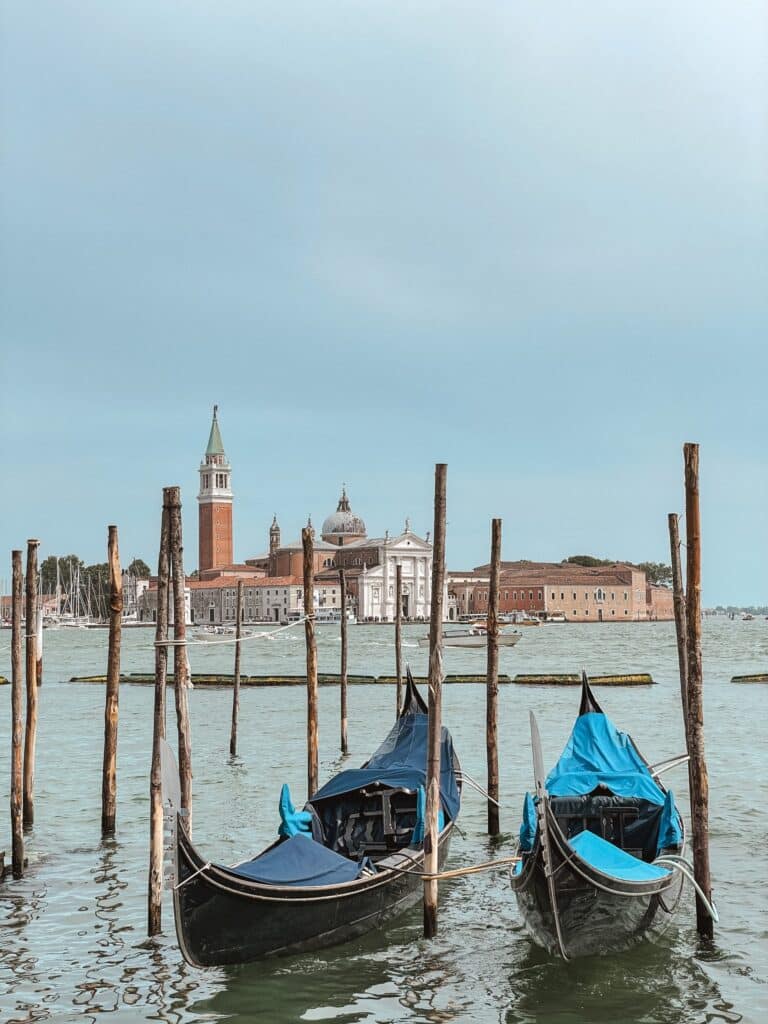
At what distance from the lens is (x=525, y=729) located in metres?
16.3

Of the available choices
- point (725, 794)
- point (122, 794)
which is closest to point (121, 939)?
point (122, 794)

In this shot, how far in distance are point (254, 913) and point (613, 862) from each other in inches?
64.6

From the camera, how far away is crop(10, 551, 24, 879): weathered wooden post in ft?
23.3

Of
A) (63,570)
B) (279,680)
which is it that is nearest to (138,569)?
(63,570)

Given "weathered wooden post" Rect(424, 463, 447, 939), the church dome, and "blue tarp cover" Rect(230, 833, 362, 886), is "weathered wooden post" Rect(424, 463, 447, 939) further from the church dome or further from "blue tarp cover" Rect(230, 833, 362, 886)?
the church dome

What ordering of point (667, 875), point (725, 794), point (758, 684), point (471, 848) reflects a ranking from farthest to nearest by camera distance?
point (758, 684) → point (725, 794) → point (471, 848) → point (667, 875)

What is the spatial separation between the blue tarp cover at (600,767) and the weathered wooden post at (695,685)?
0.87 m

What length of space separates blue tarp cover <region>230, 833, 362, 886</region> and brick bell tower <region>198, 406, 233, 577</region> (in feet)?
302

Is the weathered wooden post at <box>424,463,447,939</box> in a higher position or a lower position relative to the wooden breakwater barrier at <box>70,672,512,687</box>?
higher

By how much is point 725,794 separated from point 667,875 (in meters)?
4.95

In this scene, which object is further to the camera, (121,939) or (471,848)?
(471,848)

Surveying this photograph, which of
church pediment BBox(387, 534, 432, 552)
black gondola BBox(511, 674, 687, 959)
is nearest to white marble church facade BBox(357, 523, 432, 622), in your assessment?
church pediment BBox(387, 534, 432, 552)

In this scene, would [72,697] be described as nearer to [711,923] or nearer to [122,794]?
[122,794]

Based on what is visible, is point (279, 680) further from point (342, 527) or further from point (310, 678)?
point (342, 527)
